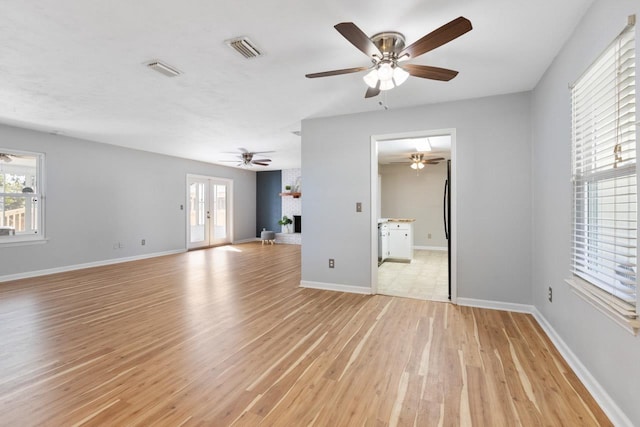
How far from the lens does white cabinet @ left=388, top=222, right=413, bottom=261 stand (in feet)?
21.4

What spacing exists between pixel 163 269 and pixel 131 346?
352cm

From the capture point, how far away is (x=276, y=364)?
2.28 m

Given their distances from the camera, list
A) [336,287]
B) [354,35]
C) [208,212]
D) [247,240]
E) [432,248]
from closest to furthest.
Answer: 1. [354,35]
2. [336,287]
3. [432,248]
4. [208,212]
5. [247,240]

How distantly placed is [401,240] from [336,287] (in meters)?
2.79

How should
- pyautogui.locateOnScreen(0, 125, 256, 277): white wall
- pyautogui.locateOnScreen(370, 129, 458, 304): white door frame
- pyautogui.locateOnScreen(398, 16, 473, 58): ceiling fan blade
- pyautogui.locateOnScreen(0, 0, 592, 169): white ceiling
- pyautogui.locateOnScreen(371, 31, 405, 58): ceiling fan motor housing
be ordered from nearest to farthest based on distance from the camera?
pyautogui.locateOnScreen(398, 16, 473, 58): ceiling fan blade, pyautogui.locateOnScreen(0, 0, 592, 169): white ceiling, pyautogui.locateOnScreen(371, 31, 405, 58): ceiling fan motor housing, pyautogui.locateOnScreen(370, 129, 458, 304): white door frame, pyautogui.locateOnScreen(0, 125, 256, 277): white wall

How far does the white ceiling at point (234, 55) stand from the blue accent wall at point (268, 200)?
6040mm

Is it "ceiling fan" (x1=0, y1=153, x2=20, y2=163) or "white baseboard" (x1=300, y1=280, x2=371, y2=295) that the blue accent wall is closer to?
"white baseboard" (x1=300, y1=280, x2=371, y2=295)

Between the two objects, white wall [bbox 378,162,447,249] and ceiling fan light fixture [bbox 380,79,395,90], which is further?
white wall [bbox 378,162,447,249]

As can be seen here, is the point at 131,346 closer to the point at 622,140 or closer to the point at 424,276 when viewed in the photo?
the point at 622,140

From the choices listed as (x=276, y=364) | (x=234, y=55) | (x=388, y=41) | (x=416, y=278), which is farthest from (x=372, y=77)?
(x=416, y=278)

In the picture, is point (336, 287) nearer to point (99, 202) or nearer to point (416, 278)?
point (416, 278)

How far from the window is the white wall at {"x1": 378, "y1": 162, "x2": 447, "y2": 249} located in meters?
7.46

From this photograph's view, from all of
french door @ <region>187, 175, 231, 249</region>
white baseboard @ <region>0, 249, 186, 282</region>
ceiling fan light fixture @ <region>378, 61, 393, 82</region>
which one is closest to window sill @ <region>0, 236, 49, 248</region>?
white baseboard @ <region>0, 249, 186, 282</region>

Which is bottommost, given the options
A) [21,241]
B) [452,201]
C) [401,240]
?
[401,240]
